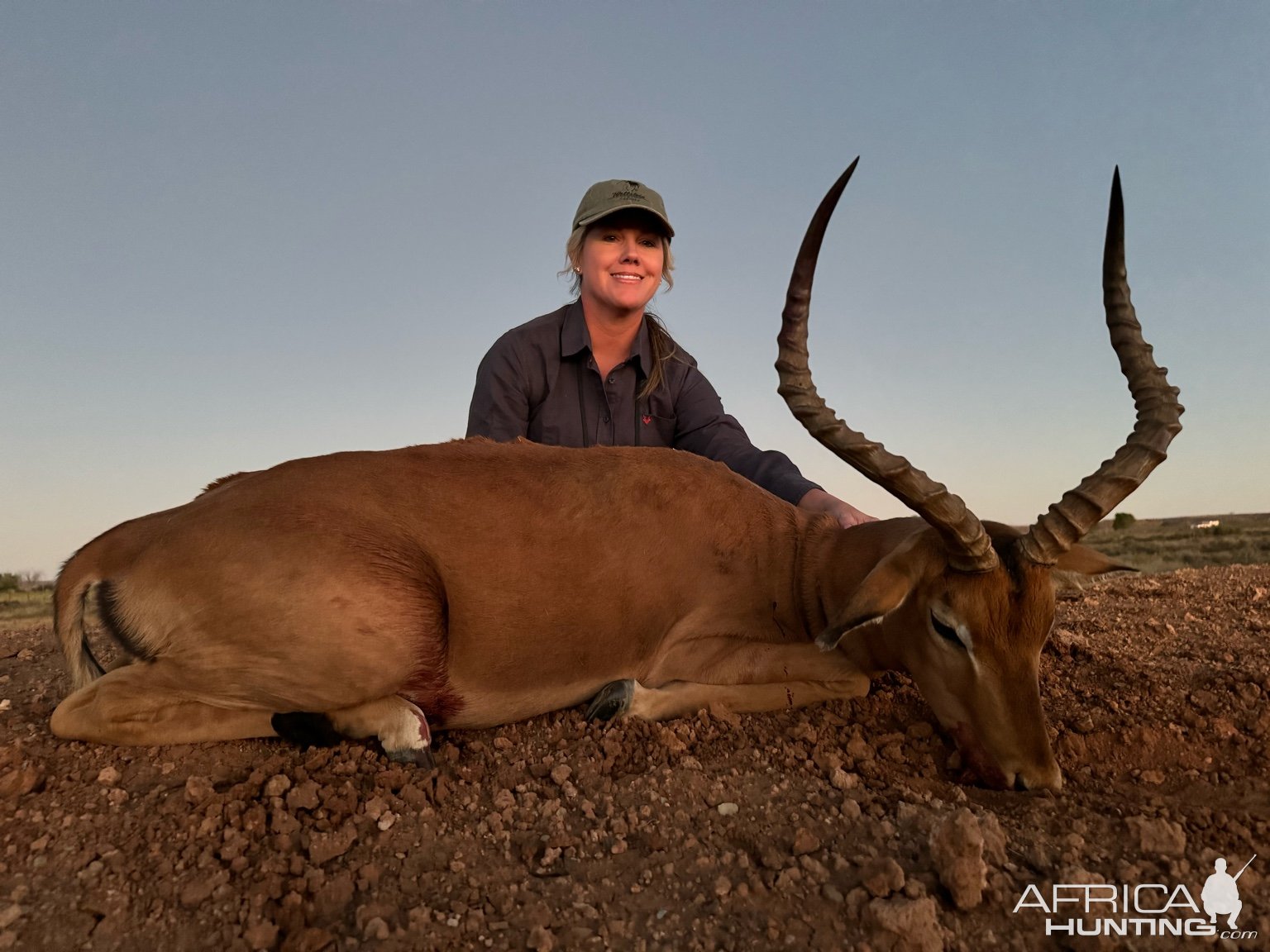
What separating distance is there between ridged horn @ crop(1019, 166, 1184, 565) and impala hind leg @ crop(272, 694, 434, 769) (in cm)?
321

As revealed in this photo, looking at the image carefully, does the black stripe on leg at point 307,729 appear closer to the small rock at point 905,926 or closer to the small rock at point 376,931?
the small rock at point 376,931

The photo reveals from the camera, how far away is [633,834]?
338 centimetres

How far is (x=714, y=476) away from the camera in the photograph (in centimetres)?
543

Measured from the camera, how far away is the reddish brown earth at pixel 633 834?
9.22 ft

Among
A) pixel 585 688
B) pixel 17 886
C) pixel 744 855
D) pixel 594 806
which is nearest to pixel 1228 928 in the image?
pixel 744 855

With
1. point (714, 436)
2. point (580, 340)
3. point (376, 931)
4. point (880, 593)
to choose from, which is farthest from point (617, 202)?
point (376, 931)

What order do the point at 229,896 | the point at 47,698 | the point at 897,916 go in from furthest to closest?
the point at 47,698 < the point at 229,896 < the point at 897,916

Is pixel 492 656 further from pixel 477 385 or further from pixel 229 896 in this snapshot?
pixel 477 385

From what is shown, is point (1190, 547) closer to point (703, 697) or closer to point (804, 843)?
point (703, 697)

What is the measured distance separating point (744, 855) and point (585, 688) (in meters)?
1.88

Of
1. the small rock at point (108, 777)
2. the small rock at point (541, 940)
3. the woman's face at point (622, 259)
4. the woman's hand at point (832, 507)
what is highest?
the woman's face at point (622, 259)

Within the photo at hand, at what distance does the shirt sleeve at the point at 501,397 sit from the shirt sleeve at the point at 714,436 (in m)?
1.60

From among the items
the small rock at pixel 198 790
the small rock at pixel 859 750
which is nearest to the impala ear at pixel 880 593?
the small rock at pixel 859 750

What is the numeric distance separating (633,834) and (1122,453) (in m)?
3.08
